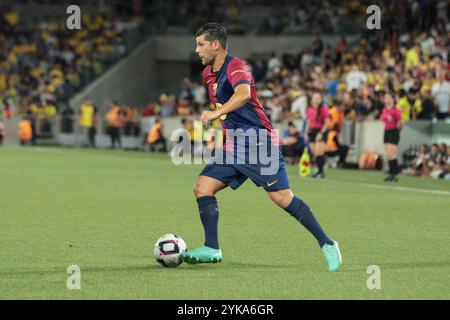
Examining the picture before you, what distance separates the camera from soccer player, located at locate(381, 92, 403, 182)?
24.8m

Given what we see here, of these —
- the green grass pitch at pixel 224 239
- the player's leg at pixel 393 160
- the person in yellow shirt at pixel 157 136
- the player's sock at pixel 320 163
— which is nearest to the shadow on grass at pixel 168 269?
the green grass pitch at pixel 224 239

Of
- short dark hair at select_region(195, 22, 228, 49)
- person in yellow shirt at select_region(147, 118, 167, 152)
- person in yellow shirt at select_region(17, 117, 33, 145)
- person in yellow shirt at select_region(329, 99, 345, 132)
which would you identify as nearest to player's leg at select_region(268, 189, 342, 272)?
short dark hair at select_region(195, 22, 228, 49)

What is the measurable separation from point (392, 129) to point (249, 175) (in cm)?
1456

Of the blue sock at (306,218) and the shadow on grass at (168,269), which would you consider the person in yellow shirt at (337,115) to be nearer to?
the shadow on grass at (168,269)

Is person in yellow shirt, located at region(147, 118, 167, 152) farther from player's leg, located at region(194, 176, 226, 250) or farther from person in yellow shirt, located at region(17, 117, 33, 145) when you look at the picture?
player's leg, located at region(194, 176, 226, 250)

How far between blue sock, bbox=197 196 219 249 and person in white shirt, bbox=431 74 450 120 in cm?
1857

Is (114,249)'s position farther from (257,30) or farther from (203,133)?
(257,30)

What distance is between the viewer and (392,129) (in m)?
24.8

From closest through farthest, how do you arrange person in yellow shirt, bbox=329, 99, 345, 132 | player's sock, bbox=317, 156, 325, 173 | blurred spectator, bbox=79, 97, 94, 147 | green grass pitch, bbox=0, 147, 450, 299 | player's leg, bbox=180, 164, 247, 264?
green grass pitch, bbox=0, 147, 450, 299, player's leg, bbox=180, 164, 247, 264, player's sock, bbox=317, 156, 325, 173, person in yellow shirt, bbox=329, 99, 345, 132, blurred spectator, bbox=79, 97, 94, 147

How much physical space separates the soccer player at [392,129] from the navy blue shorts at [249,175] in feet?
46.9

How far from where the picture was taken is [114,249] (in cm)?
1227
